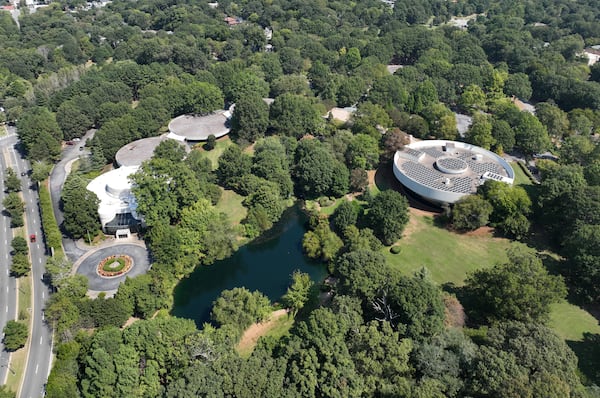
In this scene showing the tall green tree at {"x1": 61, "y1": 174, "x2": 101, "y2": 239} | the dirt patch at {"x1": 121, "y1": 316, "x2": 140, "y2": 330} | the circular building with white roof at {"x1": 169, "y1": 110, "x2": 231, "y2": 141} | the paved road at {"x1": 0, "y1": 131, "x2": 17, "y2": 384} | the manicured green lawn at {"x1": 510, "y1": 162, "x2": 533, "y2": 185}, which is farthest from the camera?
the circular building with white roof at {"x1": 169, "y1": 110, "x2": 231, "y2": 141}

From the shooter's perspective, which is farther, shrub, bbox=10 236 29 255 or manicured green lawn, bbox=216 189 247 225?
manicured green lawn, bbox=216 189 247 225

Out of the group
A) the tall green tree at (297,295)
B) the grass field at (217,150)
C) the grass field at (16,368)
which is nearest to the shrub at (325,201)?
the tall green tree at (297,295)

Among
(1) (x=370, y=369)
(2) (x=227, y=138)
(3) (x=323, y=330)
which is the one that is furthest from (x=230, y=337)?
(2) (x=227, y=138)

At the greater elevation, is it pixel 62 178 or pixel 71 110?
pixel 71 110

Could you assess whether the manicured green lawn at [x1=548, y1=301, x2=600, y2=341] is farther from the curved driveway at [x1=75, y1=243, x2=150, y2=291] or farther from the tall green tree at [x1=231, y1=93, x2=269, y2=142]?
the tall green tree at [x1=231, y1=93, x2=269, y2=142]

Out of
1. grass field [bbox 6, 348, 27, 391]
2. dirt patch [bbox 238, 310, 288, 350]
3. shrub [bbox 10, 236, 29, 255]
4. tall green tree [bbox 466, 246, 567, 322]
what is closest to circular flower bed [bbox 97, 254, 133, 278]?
shrub [bbox 10, 236, 29, 255]

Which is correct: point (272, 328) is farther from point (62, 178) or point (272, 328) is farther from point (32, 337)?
point (62, 178)
